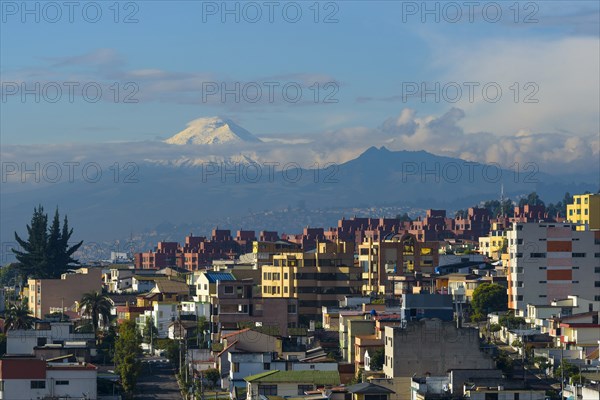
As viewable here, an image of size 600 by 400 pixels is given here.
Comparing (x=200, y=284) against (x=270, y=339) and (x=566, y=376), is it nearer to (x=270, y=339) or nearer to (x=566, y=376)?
(x=270, y=339)

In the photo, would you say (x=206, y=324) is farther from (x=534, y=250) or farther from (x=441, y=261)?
(x=441, y=261)

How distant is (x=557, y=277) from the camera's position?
12950 cm

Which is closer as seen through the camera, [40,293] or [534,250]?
[534,250]

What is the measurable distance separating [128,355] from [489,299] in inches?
1531

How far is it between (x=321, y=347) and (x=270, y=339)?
445cm

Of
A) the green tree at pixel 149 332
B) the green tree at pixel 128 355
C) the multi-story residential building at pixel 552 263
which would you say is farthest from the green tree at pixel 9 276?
the multi-story residential building at pixel 552 263

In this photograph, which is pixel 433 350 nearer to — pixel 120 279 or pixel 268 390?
pixel 268 390

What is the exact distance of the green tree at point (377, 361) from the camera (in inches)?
3519

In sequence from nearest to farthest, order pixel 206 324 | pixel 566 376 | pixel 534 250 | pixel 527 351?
pixel 566 376 < pixel 527 351 < pixel 206 324 < pixel 534 250

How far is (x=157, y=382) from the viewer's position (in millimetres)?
97750

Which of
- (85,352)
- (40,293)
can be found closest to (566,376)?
(85,352)

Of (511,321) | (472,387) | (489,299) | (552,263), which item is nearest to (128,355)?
→ (472,387)

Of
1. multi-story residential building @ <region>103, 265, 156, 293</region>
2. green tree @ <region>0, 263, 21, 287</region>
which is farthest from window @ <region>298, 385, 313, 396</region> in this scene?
green tree @ <region>0, 263, 21, 287</region>

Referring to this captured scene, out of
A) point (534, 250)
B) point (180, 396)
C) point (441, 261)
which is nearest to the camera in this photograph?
point (180, 396)
